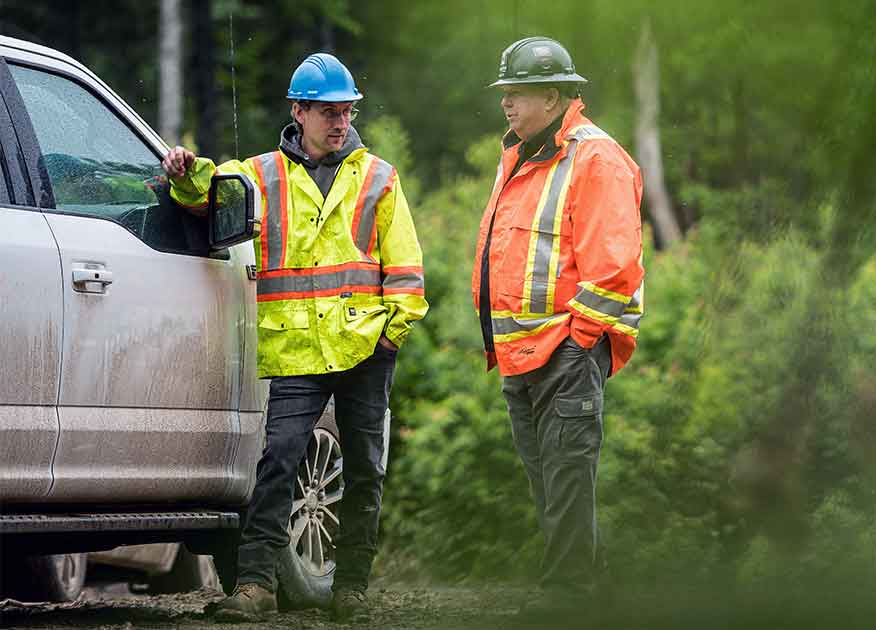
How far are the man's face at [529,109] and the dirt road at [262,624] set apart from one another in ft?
4.82

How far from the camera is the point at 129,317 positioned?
4527 millimetres

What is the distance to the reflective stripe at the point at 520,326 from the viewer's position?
4.61 m

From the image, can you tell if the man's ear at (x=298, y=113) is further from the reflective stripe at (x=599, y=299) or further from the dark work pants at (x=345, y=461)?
the reflective stripe at (x=599, y=299)

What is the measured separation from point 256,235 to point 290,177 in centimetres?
28

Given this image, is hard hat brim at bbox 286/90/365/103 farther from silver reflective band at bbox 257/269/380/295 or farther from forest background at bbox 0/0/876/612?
forest background at bbox 0/0/876/612

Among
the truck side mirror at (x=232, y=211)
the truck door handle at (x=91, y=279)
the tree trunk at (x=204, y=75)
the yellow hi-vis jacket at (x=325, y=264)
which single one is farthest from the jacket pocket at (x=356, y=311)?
the tree trunk at (x=204, y=75)

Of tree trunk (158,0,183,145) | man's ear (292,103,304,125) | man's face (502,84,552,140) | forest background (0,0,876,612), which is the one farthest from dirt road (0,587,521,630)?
tree trunk (158,0,183,145)

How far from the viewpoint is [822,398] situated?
6.53 feet

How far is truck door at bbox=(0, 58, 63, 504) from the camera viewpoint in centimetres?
405

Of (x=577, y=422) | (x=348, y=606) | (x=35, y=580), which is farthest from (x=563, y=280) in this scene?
(x=35, y=580)

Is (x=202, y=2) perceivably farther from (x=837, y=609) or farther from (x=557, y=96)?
(x=837, y=609)

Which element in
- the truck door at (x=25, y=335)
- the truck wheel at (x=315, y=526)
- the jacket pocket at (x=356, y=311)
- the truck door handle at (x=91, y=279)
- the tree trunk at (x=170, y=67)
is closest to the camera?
the truck door at (x=25, y=335)

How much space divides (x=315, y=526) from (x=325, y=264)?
1.11 m

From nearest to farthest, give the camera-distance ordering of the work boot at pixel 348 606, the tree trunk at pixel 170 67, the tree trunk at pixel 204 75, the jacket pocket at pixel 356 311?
1. the jacket pocket at pixel 356 311
2. the work boot at pixel 348 606
3. the tree trunk at pixel 204 75
4. the tree trunk at pixel 170 67
